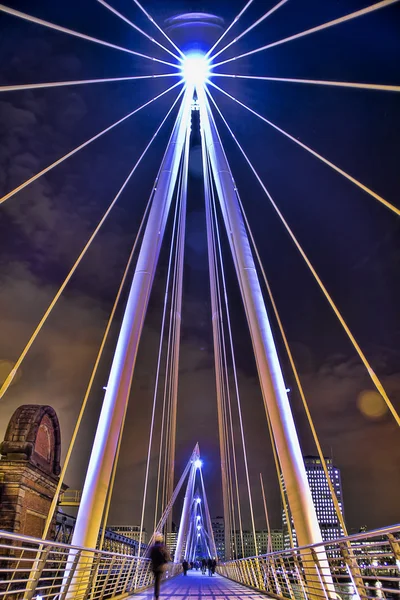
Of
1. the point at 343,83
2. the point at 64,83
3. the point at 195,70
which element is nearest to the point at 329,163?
the point at 343,83

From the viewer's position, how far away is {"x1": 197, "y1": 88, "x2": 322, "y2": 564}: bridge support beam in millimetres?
8570

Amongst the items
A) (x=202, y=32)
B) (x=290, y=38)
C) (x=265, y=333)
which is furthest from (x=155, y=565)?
(x=202, y=32)

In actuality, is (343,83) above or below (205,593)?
above

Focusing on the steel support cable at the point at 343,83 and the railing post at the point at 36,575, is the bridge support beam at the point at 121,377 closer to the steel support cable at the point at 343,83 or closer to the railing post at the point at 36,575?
the railing post at the point at 36,575

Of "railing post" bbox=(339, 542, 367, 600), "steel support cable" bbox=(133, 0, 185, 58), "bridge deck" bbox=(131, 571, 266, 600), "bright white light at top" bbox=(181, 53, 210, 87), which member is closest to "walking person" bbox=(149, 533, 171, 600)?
"bridge deck" bbox=(131, 571, 266, 600)

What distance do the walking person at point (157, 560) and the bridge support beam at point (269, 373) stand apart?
2.68m

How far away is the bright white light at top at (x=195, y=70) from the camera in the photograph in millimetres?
15859

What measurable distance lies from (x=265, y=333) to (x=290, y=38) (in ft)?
18.3

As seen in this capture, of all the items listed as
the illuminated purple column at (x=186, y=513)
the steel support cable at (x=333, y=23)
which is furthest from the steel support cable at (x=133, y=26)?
the illuminated purple column at (x=186, y=513)

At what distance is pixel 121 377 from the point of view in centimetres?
966

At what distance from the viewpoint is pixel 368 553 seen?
15.3ft

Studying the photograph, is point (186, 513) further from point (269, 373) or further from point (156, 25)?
point (156, 25)

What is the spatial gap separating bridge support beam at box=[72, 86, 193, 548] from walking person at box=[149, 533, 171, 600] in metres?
1.49

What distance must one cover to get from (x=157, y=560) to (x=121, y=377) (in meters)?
3.51
